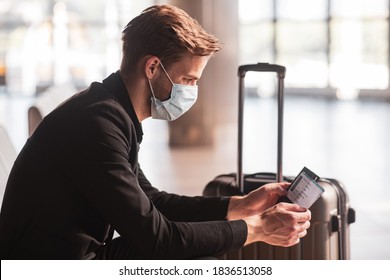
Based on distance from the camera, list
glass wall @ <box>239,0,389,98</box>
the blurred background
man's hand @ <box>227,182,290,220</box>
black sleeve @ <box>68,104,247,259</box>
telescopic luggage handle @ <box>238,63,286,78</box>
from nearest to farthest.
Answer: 1. black sleeve @ <box>68,104,247,259</box>
2. man's hand @ <box>227,182,290,220</box>
3. telescopic luggage handle @ <box>238,63,286,78</box>
4. the blurred background
5. glass wall @ <box>239,0,389,98</box>

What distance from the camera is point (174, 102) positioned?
2414 millimetres

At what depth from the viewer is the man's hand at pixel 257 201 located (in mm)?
2574

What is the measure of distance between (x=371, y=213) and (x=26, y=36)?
13.6 meters

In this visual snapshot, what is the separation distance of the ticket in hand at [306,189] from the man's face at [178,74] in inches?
16.9

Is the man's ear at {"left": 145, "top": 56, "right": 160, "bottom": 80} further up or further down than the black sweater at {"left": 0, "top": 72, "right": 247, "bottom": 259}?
further up

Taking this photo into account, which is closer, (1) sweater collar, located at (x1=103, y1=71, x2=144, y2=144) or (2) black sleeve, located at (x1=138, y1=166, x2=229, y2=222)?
(1) sweater collar, located at (x1=103, y1=71, x2=144, y2=144)

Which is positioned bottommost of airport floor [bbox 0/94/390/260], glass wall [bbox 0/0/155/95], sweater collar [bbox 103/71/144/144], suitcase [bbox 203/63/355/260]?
airport floor [bbox 0/94/390/260]

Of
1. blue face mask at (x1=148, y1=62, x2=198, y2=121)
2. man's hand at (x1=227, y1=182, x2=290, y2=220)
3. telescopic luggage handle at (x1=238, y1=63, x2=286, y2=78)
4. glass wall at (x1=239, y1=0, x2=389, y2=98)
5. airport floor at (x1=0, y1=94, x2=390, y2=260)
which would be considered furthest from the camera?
glass wall at (x1=239, y1=0, x2=389, y2=98)

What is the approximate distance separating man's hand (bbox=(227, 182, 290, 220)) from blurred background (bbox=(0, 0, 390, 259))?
237 inches

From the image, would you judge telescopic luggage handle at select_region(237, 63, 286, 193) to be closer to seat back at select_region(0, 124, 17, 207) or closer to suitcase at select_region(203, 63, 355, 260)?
suitcase at select_region(203, 63, 355, 260)

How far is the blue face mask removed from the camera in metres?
2.34

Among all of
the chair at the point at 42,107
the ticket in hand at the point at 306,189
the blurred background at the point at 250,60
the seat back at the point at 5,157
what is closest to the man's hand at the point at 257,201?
the ticket in hand at the point at 306,189

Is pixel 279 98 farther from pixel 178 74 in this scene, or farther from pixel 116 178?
pixel 116 178

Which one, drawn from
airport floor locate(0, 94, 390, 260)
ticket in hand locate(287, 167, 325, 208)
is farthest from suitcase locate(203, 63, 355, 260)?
airport floor locate(0, 94, 390, 260)
